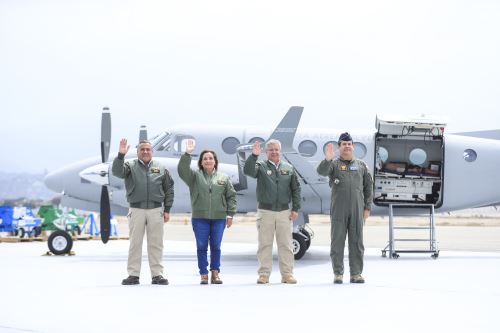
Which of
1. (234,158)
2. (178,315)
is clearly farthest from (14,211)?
(178,315)

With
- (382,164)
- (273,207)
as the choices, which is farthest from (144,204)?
(382,164)

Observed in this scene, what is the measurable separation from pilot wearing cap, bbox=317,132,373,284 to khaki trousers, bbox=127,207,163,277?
2877mm

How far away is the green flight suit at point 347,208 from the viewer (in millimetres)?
11891

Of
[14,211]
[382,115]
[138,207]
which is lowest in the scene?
[14,211]

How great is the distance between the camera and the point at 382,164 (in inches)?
772

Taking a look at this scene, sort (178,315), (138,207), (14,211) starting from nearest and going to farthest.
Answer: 1. (178,315)
2. (138,207)
3. (14,211)

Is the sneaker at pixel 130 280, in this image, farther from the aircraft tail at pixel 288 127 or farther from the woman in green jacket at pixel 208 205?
the aircraft tail at pixel 288 127

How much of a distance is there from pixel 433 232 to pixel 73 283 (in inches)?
411

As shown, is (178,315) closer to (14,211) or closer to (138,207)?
(138,207)

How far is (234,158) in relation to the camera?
19422mm

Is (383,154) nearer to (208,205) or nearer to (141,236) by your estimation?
(208,205)

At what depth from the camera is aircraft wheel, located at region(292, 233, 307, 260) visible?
18750 millimetres

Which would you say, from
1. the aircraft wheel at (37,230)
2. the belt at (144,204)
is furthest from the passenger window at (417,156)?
the aircraft wheel at (37,230)

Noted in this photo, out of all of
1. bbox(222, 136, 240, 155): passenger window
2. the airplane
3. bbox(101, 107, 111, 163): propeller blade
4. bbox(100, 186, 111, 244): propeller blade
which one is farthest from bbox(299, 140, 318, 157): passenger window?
bbox(100, 186, 111, 244): propeller blade
